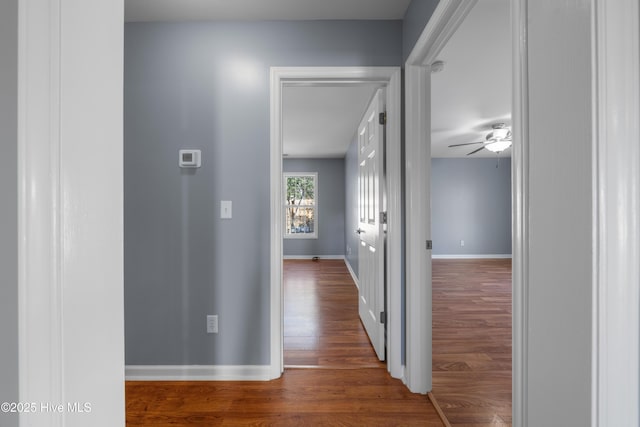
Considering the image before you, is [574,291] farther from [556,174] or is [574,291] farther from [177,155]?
[177,155]

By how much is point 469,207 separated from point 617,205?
7970 mm

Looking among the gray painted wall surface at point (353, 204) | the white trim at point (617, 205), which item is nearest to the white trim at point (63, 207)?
the white trim at point (617, 205)

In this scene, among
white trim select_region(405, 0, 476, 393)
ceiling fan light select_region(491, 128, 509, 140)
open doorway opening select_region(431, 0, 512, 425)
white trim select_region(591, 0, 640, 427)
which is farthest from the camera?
ceiling fan light select_region(491, 128, 509, 140)

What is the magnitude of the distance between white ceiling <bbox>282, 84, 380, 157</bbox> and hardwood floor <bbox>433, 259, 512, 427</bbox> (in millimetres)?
2147

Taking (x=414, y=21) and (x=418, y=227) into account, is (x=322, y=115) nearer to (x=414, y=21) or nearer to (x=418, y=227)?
(x=414, y=21)

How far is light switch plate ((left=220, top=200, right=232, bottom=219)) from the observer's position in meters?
2.19

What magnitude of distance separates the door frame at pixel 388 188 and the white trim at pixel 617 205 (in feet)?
4.89

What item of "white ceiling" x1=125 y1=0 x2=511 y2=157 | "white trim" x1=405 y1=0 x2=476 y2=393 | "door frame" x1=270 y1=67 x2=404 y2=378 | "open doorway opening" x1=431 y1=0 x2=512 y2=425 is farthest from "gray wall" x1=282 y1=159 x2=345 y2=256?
"white trim" x1=405 y1=0 x2=476 y2=393

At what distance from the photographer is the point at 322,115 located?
14.6ft

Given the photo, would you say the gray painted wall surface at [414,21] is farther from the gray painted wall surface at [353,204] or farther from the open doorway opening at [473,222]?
the gray painted wall surface at [353,204]

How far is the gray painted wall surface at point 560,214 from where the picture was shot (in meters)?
0.69

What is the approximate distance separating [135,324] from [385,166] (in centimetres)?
203

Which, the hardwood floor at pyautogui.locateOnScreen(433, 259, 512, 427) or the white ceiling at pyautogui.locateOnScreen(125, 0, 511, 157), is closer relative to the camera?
the hardwood floor at pyautogui.locateOnScreen(433, 259, 512, 427)

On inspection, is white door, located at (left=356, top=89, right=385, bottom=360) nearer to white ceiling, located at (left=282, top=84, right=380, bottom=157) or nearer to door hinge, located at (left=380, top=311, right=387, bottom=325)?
door hinge, located at (left=380, top=311, right=387, bottom=325)
